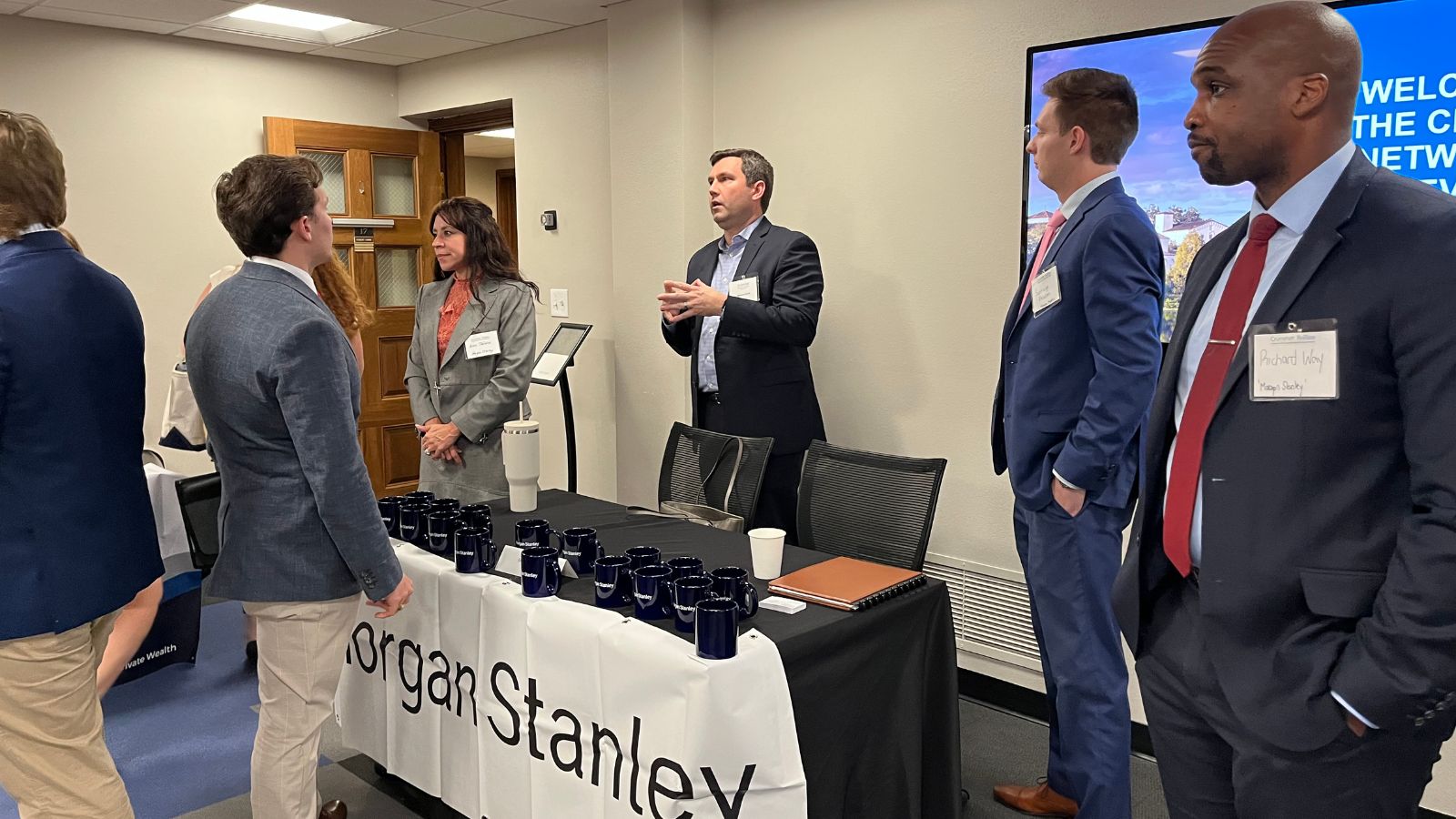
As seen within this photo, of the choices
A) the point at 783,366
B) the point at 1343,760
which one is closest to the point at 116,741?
the point at 783,366

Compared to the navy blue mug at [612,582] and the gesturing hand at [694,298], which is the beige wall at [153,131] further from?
the navy blue mug at [612,582]

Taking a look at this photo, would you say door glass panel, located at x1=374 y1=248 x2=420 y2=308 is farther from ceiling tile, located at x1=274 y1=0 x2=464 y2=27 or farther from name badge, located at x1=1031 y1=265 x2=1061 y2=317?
name badge, located at x1=1031 y1=265 x2=1061 y2=317

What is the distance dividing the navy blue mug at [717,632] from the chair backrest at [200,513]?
2.39 metres

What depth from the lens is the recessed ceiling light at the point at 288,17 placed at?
4.20m

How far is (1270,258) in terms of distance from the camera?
52.9 inches

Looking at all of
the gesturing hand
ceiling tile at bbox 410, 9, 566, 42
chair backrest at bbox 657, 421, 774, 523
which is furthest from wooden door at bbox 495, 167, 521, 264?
chair backrest at bbox 657, 421, 774, 523

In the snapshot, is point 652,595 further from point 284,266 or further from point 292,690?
point 284,266

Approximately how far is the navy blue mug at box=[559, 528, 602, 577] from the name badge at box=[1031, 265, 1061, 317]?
1.11m

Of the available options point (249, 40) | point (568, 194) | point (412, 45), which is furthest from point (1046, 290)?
point (249, 40)

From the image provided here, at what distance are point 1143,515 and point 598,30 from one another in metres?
3.76

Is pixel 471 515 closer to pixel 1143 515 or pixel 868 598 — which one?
pixel 868 598

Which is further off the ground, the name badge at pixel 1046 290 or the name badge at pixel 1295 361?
the name badge at pixel 1046 290

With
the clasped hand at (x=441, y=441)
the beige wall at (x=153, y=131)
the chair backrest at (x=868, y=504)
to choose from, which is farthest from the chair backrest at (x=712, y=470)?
the beige wall at (x=153, y=131)

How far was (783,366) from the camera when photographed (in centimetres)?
322
